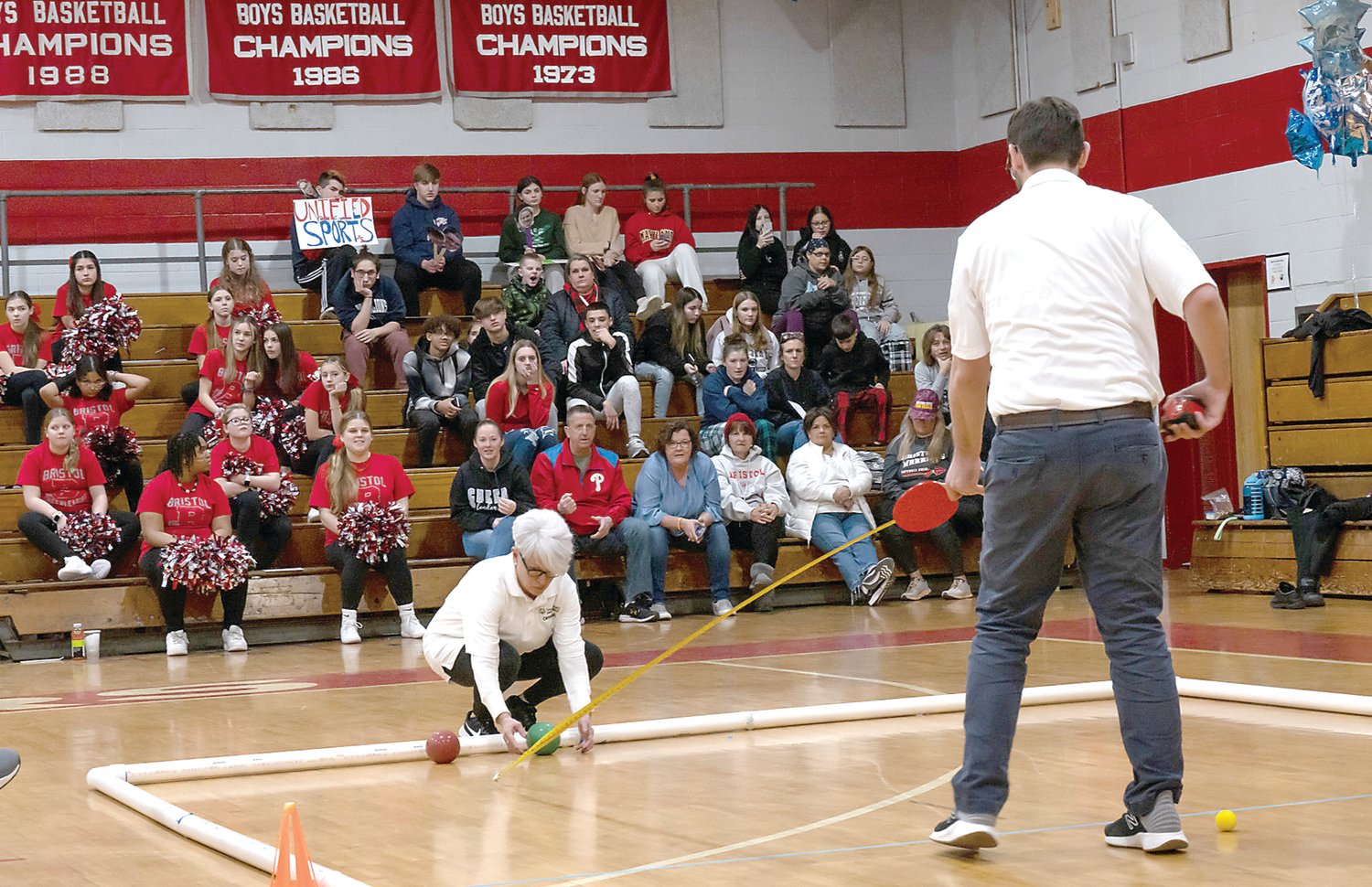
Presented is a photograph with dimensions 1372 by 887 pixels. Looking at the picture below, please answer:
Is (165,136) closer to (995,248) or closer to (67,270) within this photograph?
(67,270)

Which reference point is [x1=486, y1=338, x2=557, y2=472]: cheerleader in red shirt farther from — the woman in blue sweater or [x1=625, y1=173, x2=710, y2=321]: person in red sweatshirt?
[x1=625, y1=173, x2=710, y2=321]: person in red sweatshirt

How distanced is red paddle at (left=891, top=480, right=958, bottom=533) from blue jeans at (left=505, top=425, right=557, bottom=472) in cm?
698

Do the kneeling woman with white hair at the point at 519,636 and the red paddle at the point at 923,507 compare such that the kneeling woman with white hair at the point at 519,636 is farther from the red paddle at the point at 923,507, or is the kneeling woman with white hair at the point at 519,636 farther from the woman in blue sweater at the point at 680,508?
the woman in blue sweater at the point at 680,508

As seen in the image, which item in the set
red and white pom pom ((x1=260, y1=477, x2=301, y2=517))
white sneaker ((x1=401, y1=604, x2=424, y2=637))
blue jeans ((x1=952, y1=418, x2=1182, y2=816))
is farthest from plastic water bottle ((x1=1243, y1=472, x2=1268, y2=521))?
blue jeans ((x1=952, y1=418, x2=1182, y2=816))

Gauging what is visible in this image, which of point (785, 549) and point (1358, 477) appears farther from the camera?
point (785, 549)

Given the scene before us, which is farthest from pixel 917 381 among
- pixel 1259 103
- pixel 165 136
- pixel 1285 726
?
pixel 1285 726

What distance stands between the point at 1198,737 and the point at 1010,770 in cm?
82

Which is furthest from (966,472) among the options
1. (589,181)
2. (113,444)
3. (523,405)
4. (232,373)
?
(589,181)

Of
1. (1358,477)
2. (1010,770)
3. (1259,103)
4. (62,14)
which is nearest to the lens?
(1010,770)

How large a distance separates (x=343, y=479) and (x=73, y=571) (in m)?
1.71

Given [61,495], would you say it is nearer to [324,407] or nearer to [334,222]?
[324,407]

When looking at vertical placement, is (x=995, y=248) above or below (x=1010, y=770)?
above

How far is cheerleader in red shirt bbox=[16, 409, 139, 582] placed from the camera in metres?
9.97

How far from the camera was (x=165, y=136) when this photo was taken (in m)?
14.0
